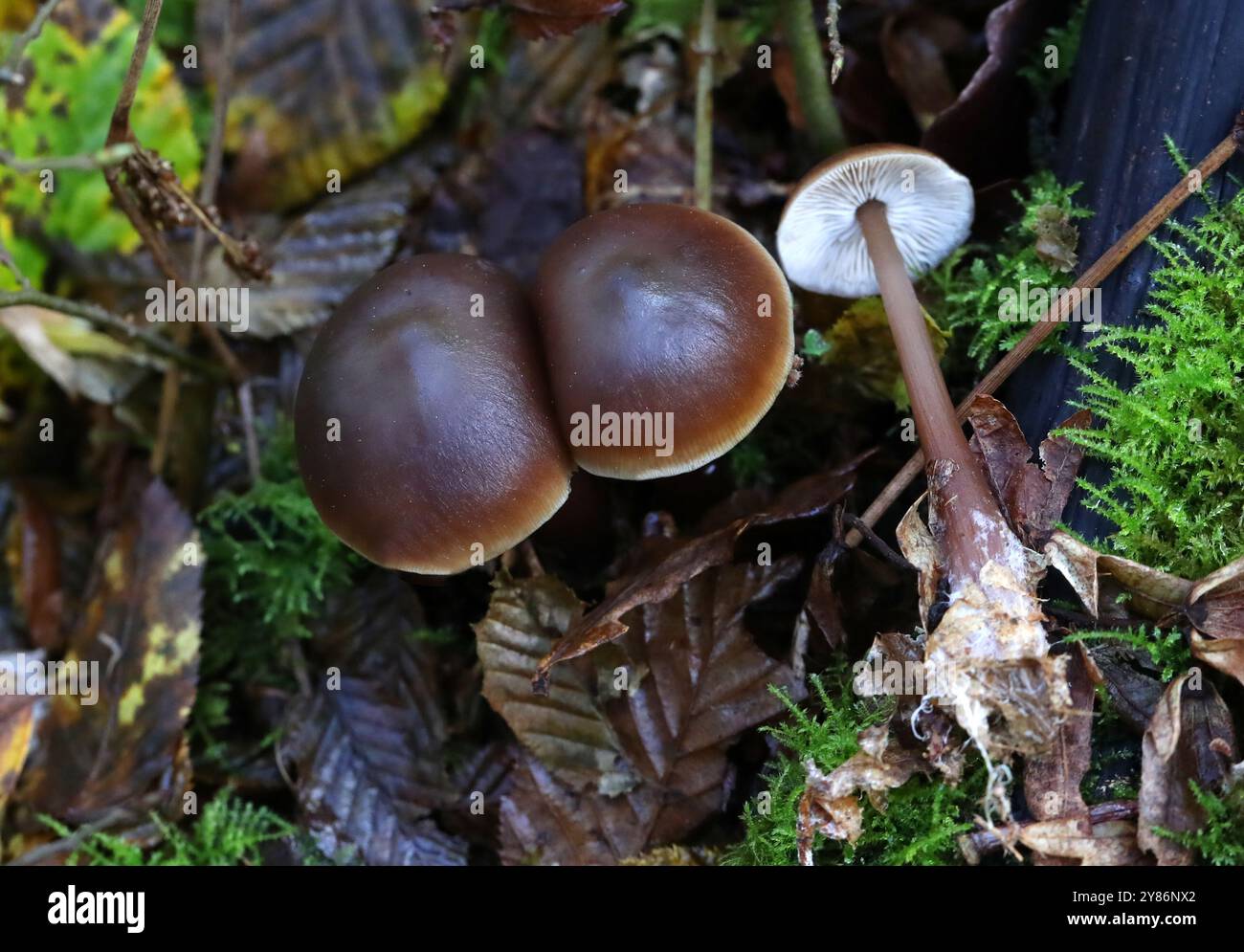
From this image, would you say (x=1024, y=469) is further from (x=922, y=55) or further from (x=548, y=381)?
(x=922, y=55)

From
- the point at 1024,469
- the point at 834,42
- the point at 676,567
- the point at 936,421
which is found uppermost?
the point at 834,42

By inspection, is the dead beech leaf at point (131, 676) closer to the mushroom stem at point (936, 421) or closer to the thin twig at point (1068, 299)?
the thin twig at point (1068, 299)

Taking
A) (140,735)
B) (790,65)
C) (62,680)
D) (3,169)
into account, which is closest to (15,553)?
(62,680)

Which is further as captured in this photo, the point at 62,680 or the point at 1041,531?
the point at 62,680

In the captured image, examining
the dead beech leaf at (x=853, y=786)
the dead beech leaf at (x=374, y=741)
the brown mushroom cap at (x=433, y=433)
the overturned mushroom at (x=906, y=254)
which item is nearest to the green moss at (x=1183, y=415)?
the overturned mushroom at (x=906, y=254)

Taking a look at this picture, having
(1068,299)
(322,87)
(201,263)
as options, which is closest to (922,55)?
(1068,299)
